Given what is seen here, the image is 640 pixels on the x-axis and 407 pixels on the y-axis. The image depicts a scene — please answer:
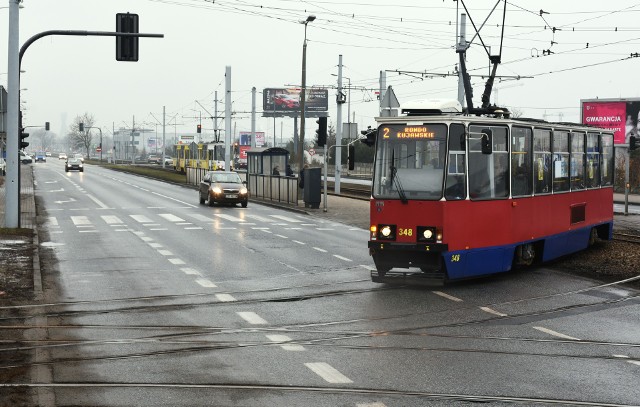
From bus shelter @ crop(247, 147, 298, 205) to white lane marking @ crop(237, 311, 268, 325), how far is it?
27.7 meters

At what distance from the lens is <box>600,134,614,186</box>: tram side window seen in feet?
73.0

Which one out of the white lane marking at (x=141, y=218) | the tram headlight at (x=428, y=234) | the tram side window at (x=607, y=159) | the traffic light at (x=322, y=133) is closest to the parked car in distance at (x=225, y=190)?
the traffic light at (x=322, y=133)

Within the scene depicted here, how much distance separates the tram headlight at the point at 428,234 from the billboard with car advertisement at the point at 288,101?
14584cm

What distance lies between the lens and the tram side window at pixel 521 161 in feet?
55.7

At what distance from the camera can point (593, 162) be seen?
70.3 ft

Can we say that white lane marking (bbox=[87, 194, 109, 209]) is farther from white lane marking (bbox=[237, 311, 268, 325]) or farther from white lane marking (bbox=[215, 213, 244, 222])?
white lane marking (bbox=[237, 311, 268, 325])

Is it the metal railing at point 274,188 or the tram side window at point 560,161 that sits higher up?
the tram side window at point 560,161

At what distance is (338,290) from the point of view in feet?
52.3

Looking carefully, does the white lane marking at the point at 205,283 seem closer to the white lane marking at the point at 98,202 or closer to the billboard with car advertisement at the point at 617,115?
the white lane marking at the point at 98,202

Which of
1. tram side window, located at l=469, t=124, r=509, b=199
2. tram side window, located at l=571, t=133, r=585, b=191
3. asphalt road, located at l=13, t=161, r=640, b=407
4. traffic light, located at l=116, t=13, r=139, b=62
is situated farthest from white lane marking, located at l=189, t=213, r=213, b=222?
tram side window, located at l=469, t=124, r=509, b=199

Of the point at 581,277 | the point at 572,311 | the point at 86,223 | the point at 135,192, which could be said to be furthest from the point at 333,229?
the point at 135,192

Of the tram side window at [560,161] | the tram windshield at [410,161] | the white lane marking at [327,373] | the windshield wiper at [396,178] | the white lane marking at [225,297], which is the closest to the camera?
the white lane marking at [327,373]

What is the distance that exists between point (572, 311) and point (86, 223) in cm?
1942

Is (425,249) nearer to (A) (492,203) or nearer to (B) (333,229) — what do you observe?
(A) (492,203)
